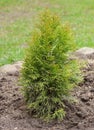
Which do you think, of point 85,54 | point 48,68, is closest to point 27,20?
point 85,54

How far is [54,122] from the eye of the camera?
4.73 m

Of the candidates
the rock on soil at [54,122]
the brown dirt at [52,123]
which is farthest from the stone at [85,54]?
the brown dirt at [52,123]

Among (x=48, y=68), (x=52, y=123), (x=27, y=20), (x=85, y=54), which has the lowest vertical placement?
(x=52, y=123)

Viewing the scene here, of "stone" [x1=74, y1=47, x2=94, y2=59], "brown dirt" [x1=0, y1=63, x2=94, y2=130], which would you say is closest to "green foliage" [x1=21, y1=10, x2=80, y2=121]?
"brown dirt" [x1=0, y1=63, x2=94, y2=130]

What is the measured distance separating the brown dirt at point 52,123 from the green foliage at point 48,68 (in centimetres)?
11

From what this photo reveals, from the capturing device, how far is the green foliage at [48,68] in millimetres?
4672

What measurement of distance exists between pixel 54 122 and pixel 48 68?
0.60 metres

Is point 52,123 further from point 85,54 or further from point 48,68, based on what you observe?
point 85,54

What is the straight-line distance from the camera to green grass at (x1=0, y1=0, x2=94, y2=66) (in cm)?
1027

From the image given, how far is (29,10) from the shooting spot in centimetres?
1952

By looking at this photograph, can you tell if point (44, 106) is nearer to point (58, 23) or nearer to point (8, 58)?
point (58, 23)

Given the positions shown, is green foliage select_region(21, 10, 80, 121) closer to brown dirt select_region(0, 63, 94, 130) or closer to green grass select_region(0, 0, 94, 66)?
brown dirt select_region(0, 63, 94, 130)

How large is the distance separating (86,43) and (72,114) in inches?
209

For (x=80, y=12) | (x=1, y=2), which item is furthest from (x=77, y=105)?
(x=1, y=2)
